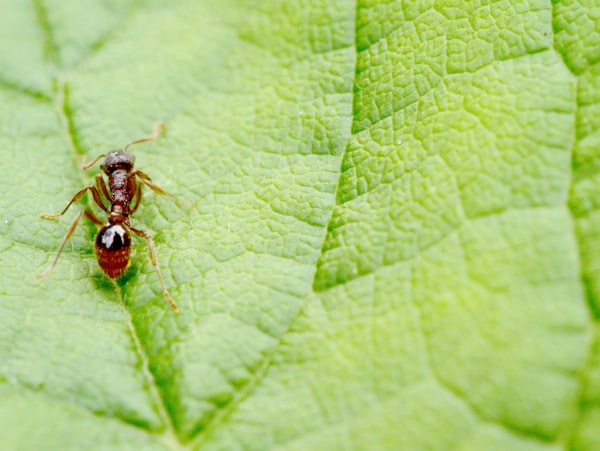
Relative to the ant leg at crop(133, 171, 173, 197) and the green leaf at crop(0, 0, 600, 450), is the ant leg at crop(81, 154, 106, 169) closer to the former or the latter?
the green leaf at crop(0, 0, 600, 450)

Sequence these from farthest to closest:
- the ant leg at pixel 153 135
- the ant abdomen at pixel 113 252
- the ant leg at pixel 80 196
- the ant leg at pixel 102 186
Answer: the ant leg at pixel 153 135 → the ant leg at pixel 102 186 → the ant leg at pixel 80 196 → the ant abdomen at pixel 113 252

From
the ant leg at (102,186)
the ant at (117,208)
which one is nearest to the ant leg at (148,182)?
the ant at (117,208)

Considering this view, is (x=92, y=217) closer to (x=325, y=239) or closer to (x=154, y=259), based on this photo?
(x=154, y=259)

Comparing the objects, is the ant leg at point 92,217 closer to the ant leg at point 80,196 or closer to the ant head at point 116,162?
the ant leg at point 80,196

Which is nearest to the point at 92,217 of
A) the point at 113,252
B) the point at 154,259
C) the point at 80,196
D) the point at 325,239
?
the point at 80,196

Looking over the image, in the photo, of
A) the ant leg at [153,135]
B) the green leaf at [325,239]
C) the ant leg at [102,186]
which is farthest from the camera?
the ant leg at [153,135]

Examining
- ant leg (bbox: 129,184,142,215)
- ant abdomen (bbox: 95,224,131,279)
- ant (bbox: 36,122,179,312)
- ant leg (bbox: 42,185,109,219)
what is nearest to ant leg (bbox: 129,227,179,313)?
ant (bbox: 36,122,179,312)

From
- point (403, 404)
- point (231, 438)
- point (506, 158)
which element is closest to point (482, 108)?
point (506, 158)
